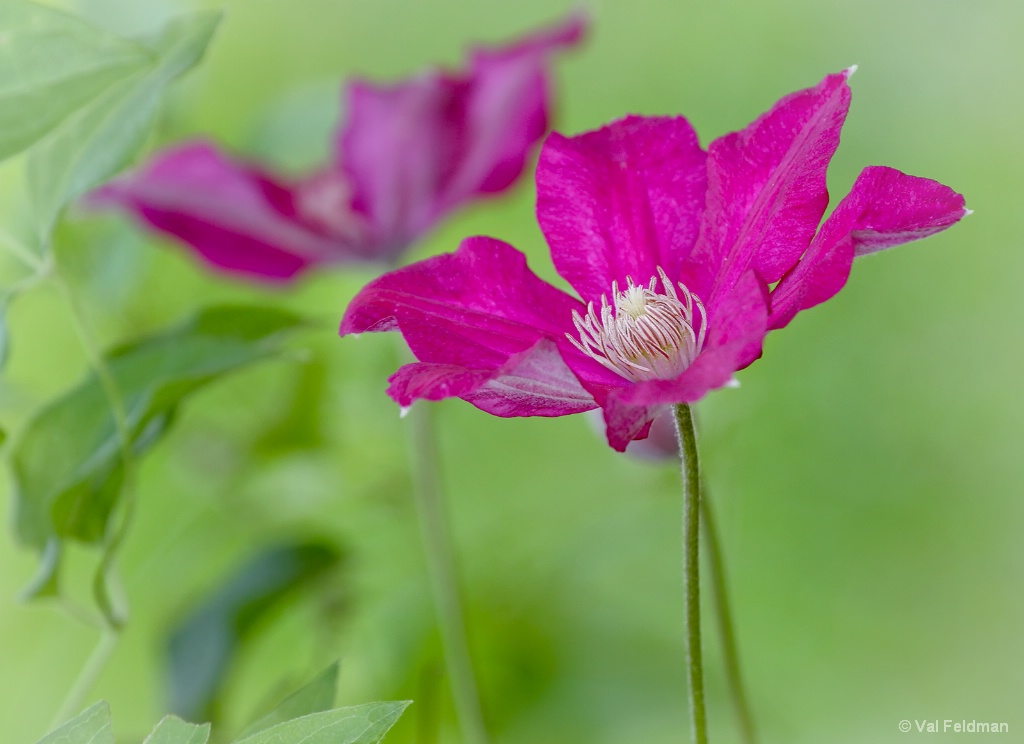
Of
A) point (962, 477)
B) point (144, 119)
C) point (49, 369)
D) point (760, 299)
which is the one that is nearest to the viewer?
point (760, 299)

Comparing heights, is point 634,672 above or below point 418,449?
below

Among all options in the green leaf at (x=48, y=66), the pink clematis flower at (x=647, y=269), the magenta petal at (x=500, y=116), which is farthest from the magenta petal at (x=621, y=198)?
the magenta petal at (x=500, y=116)

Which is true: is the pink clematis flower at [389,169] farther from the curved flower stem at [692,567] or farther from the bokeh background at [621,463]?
the curved flower stem at [692,567]

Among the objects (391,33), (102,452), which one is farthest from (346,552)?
(391,33)

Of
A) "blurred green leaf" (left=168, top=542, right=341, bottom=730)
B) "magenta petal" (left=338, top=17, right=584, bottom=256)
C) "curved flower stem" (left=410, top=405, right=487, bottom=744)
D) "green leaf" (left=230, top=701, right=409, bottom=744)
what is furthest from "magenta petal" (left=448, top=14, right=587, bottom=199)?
"green leaf" (left=230, top=701, right=409, bottom=744)

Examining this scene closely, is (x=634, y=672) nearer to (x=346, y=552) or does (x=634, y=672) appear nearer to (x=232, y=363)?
(x=346, y=552)

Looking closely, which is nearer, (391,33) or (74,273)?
(74,273)
